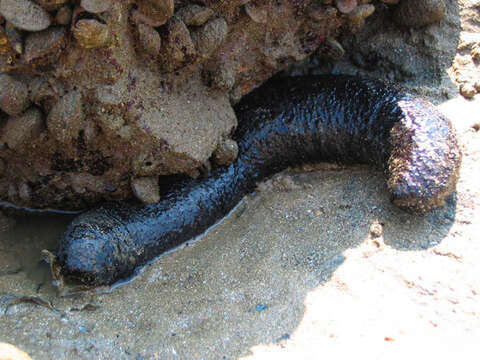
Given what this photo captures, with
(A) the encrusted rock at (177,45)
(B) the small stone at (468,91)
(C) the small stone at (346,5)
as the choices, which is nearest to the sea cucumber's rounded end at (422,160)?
(B) the small stone at (468,91)

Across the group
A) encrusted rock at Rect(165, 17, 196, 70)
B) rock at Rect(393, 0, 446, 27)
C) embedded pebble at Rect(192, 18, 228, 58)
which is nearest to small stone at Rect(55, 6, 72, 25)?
encrusted rock at Rect(165, 17, 196, 70)

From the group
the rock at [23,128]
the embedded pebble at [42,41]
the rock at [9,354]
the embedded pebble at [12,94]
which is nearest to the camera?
the rock at [9,354]

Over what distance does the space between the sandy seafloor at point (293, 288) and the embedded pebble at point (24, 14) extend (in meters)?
1.54

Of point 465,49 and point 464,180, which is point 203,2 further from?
point 465,49

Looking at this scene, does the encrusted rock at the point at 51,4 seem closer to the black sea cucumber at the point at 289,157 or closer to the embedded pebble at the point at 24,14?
the embedded pebble at the point at 24,14

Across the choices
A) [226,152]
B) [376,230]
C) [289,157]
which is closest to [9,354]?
[226,152]

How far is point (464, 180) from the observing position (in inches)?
125

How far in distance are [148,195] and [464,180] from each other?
212 cm

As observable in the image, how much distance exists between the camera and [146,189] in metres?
3.08

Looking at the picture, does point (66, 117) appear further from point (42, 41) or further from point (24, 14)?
point (24, 14)

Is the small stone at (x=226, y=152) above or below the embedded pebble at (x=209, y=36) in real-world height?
below

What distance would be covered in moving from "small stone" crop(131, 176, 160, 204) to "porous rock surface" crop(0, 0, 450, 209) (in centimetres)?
5

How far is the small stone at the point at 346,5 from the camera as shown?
125 inches

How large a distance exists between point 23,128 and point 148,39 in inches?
33.4
